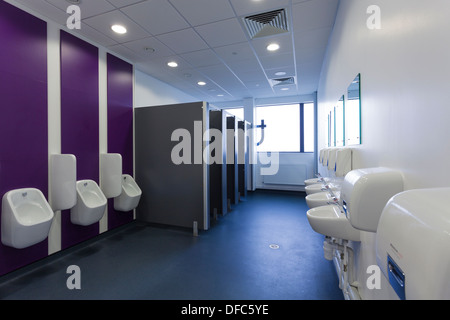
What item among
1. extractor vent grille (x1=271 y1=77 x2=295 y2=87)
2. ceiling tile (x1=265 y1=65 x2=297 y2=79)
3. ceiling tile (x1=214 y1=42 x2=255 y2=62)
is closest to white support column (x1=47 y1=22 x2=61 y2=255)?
ceiling tile (x1=214 y1=42 x2=255 y2=62)

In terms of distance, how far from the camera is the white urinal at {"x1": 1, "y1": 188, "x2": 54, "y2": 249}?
6.22ft

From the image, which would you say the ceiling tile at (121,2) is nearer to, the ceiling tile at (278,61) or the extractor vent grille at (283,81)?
the ceiling tile at (278,61)

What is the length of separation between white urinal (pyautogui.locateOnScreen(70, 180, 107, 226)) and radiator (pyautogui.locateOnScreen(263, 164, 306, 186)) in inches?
174

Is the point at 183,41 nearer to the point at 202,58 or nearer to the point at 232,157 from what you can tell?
the point at 202,58

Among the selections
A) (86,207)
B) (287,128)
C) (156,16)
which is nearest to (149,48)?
(156,16)

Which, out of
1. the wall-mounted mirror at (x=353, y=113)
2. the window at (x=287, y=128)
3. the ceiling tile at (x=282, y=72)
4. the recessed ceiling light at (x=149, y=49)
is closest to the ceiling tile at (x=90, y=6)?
the recessed ceiling light at (x=149, y=49)

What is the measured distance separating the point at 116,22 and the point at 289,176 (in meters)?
4.98

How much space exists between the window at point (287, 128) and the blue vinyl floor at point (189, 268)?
3072mm

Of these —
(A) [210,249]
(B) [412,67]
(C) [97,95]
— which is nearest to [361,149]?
(B) [412,67]

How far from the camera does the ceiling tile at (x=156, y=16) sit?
2.23 meters

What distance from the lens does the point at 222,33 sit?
2.77m

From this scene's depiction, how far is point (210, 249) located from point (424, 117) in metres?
2.48
